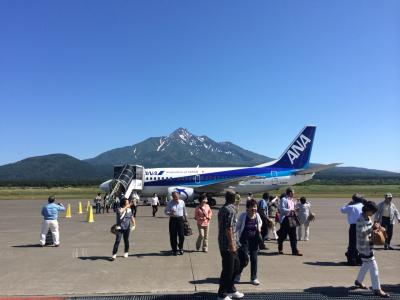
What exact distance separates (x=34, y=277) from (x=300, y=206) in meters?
8.38

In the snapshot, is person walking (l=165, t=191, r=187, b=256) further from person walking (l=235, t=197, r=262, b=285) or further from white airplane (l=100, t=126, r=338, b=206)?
white airplane (l=100, t=126, r=338, b=206)

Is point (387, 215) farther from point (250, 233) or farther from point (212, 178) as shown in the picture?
point (212, 178)

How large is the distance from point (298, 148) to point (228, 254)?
94.3 ft

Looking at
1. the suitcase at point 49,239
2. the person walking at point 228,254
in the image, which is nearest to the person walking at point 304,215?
the person walking at point 228,254

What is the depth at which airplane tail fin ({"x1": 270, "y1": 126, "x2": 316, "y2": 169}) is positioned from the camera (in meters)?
33.9

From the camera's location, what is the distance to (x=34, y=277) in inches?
316

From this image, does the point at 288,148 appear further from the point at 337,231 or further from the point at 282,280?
the point at 282,280

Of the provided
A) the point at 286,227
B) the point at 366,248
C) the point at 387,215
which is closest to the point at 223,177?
the point at 387,215

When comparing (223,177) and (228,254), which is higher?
(223,177)

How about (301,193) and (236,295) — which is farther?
(301,193)

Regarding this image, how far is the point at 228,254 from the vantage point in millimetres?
6539

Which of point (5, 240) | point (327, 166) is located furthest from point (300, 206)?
point (327, 166)

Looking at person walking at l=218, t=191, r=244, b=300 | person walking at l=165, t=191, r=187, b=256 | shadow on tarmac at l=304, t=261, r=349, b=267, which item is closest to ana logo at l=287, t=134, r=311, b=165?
person walking at l=165, t=191, r=187, b=256

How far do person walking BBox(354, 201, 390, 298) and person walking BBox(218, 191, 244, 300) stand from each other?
2255 mm
